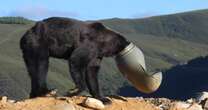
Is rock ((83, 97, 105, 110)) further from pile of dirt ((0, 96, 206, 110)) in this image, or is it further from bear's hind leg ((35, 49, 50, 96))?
bear's hind leg ((35, 49, 50, 96))

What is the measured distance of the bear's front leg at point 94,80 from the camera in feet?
53.1

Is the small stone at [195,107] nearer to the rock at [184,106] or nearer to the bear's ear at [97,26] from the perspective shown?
the rock at [184,106]

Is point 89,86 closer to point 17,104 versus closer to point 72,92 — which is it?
point 72,92

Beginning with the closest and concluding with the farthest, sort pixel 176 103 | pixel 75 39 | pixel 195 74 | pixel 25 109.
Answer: pixel 25 109 < pixel 75 39 < pixel 176 103 < pixel 195 74

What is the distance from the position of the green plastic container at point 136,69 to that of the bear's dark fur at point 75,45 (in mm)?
270

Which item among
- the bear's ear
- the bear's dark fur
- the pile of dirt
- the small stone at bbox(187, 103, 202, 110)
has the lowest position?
the small stone at bbox(187, 103, 202, 110)

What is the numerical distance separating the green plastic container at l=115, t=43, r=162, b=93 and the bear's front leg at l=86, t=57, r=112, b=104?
65 centimetres

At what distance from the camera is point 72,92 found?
1694 cm

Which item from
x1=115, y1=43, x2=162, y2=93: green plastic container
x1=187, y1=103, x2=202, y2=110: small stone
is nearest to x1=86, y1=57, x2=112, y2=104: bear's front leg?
x1=115, y1=43, x2=162, y2=93: green plastic container

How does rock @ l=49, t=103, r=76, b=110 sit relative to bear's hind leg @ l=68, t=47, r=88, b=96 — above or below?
below

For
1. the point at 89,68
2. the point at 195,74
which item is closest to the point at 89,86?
the point at 89,68

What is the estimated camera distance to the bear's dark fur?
16078mm

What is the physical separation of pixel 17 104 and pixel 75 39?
2.05m

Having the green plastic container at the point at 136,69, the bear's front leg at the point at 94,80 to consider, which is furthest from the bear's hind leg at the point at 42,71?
the green plastic container at the point at 136,69
